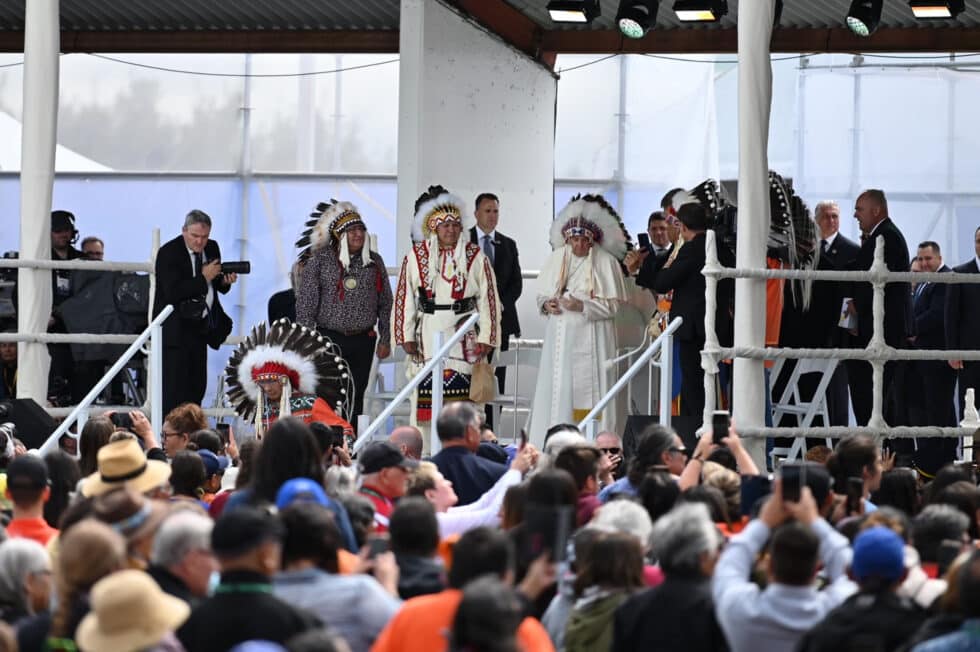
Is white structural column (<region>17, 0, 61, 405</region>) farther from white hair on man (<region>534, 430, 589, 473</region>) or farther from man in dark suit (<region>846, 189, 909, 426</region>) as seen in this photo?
man in dark suit (<region>846, 189, 909, 426</region>)

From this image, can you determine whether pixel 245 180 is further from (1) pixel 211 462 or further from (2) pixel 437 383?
(1) pixel 211 462

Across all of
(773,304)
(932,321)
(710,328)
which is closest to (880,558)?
(710,328)

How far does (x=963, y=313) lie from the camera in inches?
481

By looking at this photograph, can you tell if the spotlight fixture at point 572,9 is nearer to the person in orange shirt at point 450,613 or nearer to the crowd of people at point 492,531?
the crowd of people at point 492,531

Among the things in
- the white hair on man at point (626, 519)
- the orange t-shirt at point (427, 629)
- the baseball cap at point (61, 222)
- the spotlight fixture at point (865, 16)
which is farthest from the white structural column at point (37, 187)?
the orange t-shirt at point (427, 629)

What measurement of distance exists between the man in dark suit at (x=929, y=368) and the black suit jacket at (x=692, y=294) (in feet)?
4.38

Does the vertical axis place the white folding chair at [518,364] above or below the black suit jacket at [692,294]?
below

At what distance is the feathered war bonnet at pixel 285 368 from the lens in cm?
1139

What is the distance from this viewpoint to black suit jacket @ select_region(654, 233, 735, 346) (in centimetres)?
1116

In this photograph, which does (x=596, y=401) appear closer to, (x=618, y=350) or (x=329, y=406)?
(x=618, y=350)

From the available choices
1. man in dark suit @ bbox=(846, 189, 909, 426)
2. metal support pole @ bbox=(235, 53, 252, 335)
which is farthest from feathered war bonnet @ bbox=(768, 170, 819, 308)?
metal support pole @ bbox=(235, 53, 252, 335)

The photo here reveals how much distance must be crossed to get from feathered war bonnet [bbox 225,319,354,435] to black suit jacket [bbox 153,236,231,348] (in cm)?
84

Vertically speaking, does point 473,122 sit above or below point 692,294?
above

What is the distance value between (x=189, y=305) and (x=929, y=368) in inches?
182
